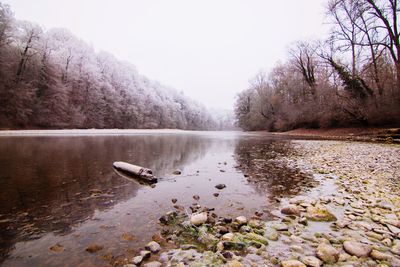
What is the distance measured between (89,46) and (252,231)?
188 ft

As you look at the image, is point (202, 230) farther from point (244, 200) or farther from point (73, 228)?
point (73, 228)

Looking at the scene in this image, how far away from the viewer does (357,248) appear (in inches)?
79.0

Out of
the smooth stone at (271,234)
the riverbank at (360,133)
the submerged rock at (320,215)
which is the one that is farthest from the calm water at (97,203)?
the riverbank at (360,133)

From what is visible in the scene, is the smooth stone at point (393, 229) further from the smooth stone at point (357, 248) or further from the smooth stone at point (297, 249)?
the smooth stone at point (297, 249)

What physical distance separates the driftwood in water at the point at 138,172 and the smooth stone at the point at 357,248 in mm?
Result: 3977

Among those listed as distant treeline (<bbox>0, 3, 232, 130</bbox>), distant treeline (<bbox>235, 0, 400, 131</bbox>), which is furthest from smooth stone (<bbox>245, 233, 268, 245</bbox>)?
distant treeline (<bbox>0, 3, 232, 130</bbox>)

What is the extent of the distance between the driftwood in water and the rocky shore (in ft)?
5.41

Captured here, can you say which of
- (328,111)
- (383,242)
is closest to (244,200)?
(383,242)

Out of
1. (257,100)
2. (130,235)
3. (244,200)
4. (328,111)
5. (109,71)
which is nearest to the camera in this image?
(130,235)

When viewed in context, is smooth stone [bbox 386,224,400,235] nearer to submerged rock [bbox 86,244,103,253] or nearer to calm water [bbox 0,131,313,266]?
calm water [bbox 0,131,313,266]

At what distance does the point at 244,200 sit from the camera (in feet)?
12.2

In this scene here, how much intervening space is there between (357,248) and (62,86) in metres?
38.8

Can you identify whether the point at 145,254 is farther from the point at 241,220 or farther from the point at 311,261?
the point at 311,261

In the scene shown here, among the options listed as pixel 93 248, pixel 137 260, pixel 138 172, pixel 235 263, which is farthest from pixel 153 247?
pixel 138 172
